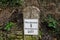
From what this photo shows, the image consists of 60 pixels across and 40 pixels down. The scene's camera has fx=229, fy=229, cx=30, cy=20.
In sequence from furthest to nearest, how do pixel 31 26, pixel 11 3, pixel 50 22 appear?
1. pixel 11 3
2. pixel 50 22
3. pixel 31 26

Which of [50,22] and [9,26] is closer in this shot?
[9,26]

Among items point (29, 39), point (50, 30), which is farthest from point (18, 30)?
point (50, 30)

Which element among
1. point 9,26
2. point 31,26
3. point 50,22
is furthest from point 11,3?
point 31,26

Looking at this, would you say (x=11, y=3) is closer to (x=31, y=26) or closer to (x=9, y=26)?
(x=9, y=26)

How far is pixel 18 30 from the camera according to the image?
4582mm

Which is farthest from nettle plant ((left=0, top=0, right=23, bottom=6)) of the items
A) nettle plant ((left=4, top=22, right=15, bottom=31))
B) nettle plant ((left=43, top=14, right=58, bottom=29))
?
nettle plant ((left=43, top=14, right=58, bottom=29))

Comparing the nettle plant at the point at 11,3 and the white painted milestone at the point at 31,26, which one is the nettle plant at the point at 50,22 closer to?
the white painted milestone at the point at 31,26

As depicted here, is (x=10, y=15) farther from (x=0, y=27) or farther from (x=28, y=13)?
(x=28, y=13)

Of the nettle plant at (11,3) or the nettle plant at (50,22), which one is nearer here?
the nettle plant at (50,22)

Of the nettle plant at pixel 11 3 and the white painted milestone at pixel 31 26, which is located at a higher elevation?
the nettle plant at pixel 11 3

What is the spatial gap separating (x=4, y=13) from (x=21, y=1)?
479mm

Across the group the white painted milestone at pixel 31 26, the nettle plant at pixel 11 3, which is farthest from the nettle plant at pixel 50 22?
the nettle plant at pixel 11 3

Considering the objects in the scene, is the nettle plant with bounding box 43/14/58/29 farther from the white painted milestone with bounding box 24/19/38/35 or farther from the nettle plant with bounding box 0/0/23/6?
the nettle plant with bounding box 0/0/23/6

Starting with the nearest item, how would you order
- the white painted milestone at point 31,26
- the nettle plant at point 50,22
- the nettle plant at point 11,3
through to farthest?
the white painted milestone at point 31,26
the nettle plant at point 50,22
the nettle plant at point 11,3
